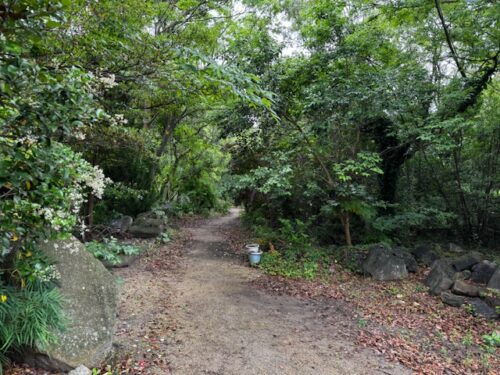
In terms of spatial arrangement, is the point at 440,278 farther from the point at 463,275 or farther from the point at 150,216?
the point at 150,216

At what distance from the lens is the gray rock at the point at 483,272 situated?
16.8ft

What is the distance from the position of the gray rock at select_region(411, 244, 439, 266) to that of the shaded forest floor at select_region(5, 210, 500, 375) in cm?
84

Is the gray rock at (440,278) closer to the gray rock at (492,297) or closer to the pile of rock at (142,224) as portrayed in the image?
the gray rock at (492,297)

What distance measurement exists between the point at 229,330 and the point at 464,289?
401cm

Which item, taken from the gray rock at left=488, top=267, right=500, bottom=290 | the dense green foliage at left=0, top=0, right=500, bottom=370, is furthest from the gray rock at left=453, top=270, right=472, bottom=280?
the dense green foliage at left=0, top=0, right=500, bottom=370

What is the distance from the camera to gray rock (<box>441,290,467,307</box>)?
4.56 meters

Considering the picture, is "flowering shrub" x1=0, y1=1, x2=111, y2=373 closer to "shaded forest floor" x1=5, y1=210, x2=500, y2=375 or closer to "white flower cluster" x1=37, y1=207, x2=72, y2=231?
"white flower cluster" x1=37, y1=207, x2=72, y2=231

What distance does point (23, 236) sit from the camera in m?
1.66

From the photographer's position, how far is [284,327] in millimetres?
3791

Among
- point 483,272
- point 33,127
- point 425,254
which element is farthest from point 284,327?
point 425,254

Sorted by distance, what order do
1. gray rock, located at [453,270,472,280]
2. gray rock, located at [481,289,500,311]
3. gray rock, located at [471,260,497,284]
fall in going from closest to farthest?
1. gray rock, located at [481,289,500,311]
2. gray rock, located at [471,260,497,284]
3. gray rock, located at [453,270,472,280]

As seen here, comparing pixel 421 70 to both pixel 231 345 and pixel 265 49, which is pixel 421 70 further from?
pixel 231 345

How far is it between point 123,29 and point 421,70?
18.6 feet

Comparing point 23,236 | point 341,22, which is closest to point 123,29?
point 23,236
